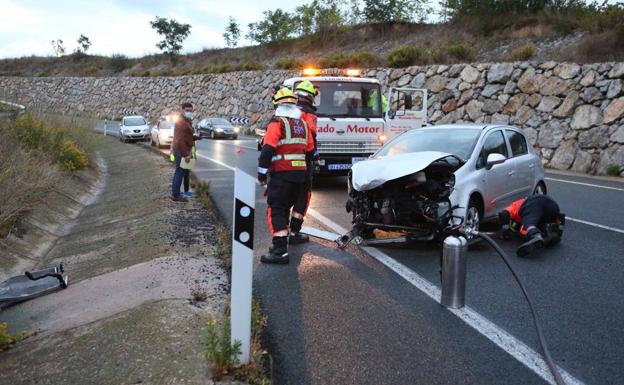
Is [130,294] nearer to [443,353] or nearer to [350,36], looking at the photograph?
[443,353]

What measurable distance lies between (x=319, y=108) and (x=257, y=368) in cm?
887

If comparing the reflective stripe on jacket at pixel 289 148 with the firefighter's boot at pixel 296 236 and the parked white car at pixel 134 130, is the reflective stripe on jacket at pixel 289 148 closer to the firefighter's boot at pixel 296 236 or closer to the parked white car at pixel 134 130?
the firefighter's boot at pixel 296 236

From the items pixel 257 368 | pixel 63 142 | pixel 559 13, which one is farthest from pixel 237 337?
pixel 559 13

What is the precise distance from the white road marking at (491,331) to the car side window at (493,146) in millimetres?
2039

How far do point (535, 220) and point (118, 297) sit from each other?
4668 mm

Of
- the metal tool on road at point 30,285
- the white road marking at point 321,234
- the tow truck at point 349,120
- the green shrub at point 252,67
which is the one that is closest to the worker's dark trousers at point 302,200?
the white road marking at point 321,234

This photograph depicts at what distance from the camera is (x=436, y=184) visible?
20.6ft

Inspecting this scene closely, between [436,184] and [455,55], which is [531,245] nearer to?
[436,184]

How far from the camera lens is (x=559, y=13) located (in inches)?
1013

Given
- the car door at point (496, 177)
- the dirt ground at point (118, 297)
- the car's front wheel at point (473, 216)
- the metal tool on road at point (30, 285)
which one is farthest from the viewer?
the car door at point (496, 177)

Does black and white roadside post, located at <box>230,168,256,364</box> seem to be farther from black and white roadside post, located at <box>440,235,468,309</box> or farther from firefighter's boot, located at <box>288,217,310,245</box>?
firefighter's boot, located at <box>288,217,310,245</box>

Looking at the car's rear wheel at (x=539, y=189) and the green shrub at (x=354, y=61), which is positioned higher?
the green shrub at (x=354, y=61)

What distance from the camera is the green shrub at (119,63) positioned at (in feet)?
223

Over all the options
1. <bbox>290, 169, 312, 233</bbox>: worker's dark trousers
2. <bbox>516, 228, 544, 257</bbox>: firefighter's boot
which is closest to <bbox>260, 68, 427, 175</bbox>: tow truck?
<bbox>290, 169, 312, 233</bbox>: worker's dark trousers
